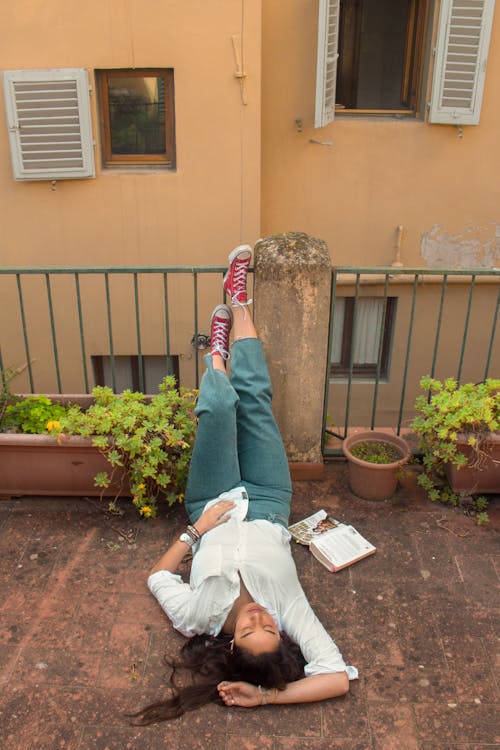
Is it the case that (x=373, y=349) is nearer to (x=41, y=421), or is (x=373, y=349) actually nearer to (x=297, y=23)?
(x=297, y=23)

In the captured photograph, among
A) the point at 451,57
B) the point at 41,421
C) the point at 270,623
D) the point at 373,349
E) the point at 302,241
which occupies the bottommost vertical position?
the point at 373,349

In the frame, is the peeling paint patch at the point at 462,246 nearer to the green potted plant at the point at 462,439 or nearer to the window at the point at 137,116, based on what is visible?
the window at the point at 137,116

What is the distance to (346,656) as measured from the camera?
2992 millimetres

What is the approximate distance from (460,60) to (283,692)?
6773 millimetres

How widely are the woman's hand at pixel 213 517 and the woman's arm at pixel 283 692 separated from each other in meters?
0.75

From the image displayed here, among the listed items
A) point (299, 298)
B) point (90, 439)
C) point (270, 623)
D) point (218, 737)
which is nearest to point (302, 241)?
point (299, 298)

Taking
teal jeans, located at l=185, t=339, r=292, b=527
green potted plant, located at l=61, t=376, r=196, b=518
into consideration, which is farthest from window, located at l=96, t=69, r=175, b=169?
teal jeans, located at l=185, t=339, r=292, b=527

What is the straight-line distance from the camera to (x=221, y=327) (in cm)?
404

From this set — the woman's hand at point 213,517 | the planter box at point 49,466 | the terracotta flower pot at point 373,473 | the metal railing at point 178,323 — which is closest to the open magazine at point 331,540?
the terracotta flower pot at point 373,473

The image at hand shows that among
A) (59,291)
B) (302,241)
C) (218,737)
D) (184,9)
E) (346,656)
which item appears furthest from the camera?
(59,291)

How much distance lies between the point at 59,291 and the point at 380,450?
493 centimetres

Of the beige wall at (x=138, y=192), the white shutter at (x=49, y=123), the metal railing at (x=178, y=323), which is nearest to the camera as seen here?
the beige wall at (x=138, y=192)

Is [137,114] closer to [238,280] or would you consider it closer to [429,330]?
[238,280]

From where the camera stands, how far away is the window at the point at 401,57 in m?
6.80
